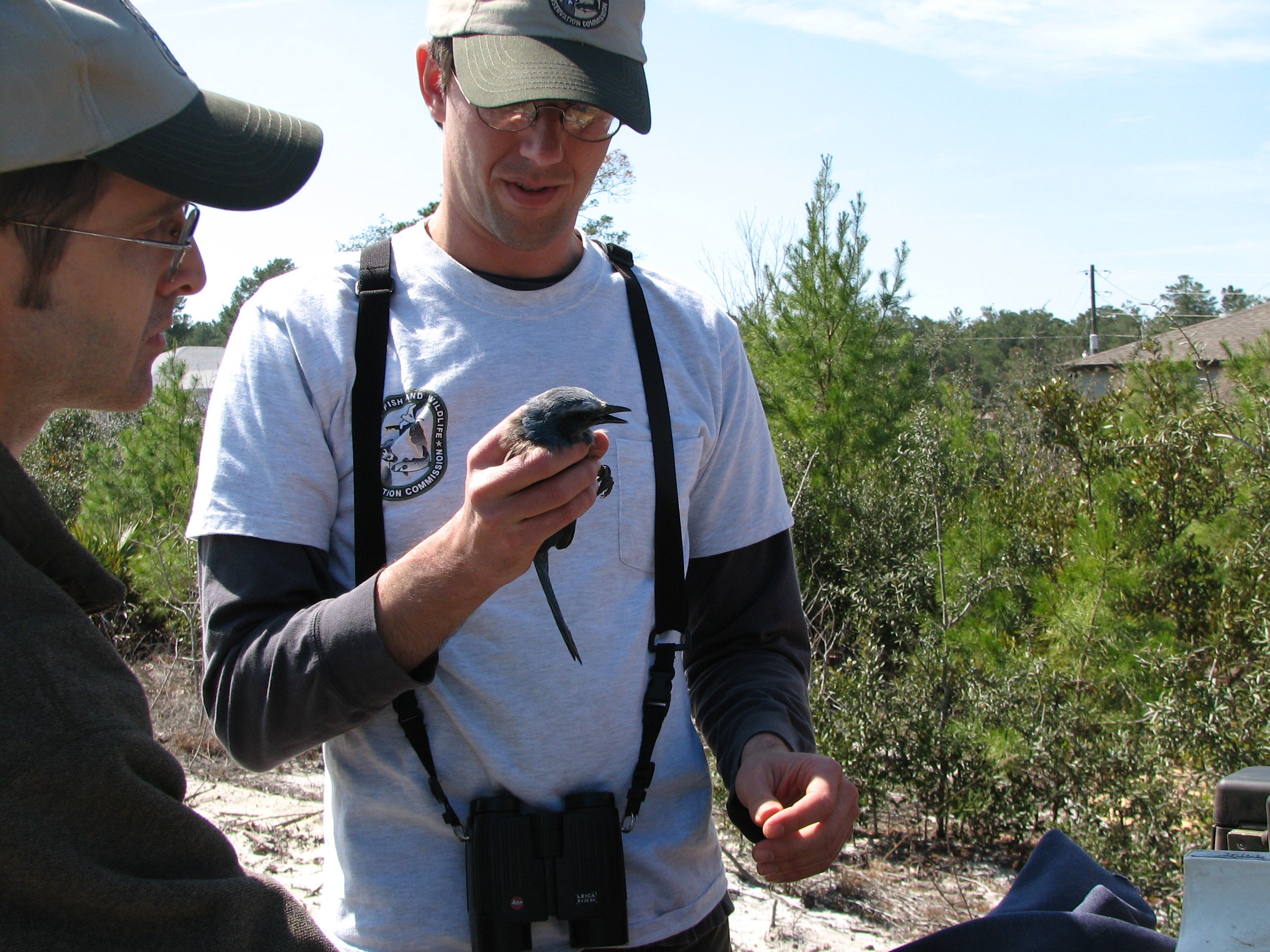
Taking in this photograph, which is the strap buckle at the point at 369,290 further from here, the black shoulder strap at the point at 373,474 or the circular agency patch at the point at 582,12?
the circular agency patch at the point at 582,12

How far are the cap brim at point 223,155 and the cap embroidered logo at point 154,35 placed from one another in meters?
0.05

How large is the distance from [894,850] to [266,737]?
4.67m

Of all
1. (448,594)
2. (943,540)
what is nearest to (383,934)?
(448,594)

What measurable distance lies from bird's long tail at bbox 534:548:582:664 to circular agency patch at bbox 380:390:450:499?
0.85ft

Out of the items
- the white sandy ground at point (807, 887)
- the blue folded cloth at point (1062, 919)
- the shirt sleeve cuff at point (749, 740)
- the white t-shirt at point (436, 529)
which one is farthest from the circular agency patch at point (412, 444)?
the white sandy ground at point (807, 887)

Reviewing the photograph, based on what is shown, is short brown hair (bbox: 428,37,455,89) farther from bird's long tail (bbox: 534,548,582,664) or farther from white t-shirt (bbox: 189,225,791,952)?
bird's long tail (bbox: 534,548,582,664)

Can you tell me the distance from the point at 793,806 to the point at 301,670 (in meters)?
0.91

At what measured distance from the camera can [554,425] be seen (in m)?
1.50

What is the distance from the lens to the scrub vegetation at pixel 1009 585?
15.6 feet

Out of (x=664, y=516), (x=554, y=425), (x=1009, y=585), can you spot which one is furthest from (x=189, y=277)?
(x=1009, y=585)

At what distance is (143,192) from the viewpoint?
1.29 meters

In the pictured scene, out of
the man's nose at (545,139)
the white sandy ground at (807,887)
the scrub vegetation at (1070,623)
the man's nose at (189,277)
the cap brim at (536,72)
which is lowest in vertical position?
the white sandy ground at (807,887)

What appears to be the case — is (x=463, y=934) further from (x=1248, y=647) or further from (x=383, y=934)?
(x=1248, y=647)

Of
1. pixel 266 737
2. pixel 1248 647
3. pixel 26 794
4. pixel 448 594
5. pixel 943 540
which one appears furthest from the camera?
pixel 943 540
